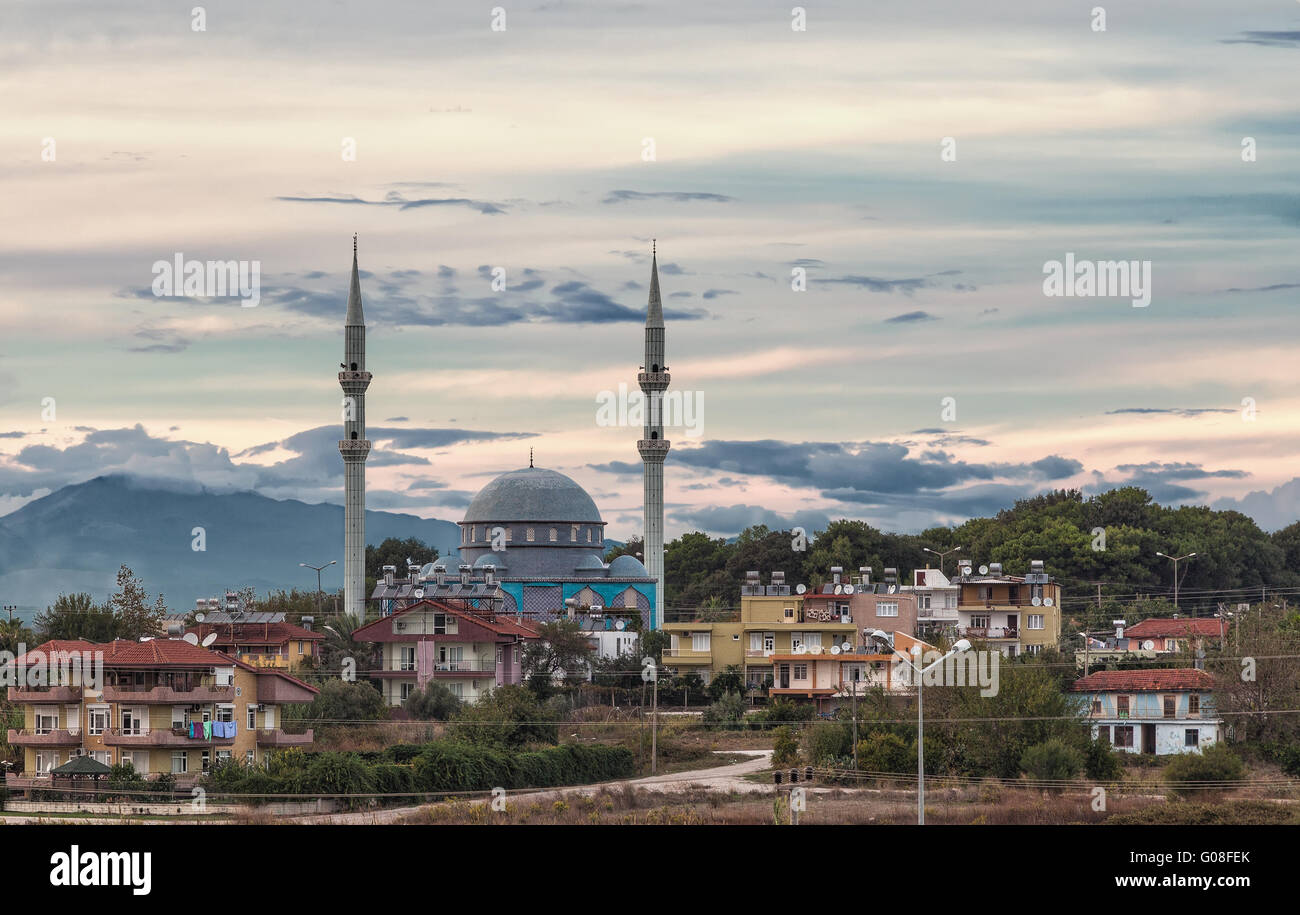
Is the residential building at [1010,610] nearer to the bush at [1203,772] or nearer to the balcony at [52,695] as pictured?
the bush at [1203,772]

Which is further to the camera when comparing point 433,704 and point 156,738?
point 433,704

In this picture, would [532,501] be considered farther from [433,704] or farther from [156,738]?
[156,738]

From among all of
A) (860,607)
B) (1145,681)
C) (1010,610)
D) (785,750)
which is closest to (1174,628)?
(1010,610)

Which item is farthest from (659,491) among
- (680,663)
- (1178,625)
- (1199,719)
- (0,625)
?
(1199,719)

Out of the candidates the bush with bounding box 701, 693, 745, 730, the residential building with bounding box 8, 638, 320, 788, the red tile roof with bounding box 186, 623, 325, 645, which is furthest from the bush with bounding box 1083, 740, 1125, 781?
the red tile roof with bounding box 186, 623, 325, 645

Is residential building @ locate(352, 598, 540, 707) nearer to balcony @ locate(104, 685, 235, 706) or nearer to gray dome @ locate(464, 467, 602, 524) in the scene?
balcony @ locate(104, 685, 235, 706)

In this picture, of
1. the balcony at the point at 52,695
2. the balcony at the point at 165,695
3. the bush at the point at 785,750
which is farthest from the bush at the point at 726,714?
the balcony at the point at 52,695
